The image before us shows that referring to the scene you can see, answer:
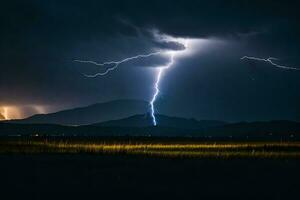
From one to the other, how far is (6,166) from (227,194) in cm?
1337

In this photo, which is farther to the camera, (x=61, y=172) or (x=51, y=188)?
(x=61, y=172)

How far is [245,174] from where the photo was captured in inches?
1067

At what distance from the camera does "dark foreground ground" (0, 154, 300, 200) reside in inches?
743

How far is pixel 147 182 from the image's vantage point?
74.4 feet

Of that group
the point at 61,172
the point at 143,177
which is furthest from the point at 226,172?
the point at 61,172

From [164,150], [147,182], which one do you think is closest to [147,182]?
[147,182]

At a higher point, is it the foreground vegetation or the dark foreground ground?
the foreground vegetation

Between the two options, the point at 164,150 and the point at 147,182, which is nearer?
the point at 147,182

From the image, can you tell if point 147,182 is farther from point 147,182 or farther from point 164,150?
point 164,150

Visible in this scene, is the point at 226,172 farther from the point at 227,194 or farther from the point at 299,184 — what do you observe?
the point at 227,194

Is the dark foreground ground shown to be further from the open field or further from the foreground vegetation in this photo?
the foreground vegetation

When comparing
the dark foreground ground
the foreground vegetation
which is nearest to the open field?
the dark foreground ground

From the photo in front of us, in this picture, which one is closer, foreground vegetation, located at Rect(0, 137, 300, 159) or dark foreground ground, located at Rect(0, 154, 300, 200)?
dark foreground ground, located at Rect(0, 154, 300, 200)

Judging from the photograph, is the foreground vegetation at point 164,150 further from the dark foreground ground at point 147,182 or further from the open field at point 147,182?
the dark foreground ground at point 147,182
